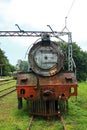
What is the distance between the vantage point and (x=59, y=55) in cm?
1183

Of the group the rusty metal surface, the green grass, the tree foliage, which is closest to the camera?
the green grass

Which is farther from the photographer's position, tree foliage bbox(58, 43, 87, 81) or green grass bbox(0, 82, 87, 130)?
tree foliage bbox(58, 43, 87, 81)

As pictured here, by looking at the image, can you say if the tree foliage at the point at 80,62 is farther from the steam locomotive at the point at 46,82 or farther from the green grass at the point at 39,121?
the steam locomotive at the point at 46,82

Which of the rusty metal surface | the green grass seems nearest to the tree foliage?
the green grass

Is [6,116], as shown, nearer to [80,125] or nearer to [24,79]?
[24,79]

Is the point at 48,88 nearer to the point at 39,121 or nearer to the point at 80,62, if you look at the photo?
the point at 39,121

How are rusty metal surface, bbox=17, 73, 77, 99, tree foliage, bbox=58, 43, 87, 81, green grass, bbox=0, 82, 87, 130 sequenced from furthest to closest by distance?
1. tree foliage, bbox=58, 43, 87, 81
2. rusty metal surface, bbox=17, 73, 77, 99
3. green grass, bbox=0, 82, 87, 130

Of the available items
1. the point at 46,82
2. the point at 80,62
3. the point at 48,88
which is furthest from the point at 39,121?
the point at 80,62

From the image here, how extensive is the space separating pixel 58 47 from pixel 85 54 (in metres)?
30.4

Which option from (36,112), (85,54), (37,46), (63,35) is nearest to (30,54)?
(37,46)

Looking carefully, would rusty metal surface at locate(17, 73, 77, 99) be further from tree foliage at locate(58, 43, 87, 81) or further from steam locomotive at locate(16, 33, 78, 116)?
tree foliage at locate(58, 43, 87, 81)

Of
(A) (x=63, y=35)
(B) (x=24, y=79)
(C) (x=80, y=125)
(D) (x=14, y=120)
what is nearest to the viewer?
(C) (x=80, y=125)

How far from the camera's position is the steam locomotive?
1110 centimetres

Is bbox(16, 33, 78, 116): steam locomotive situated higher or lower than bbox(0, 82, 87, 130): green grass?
higher
